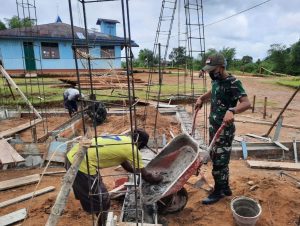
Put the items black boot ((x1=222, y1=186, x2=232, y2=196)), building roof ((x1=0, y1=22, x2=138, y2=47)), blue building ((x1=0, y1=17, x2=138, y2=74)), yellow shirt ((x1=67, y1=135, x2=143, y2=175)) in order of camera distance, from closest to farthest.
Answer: yellow shirt ((x1=67, y1=135, x2=143, y2=175)) → black boot ((x1=222, y1=186, x2=232, y2=196)) → building roof ((x1=0, y1=22, x2=138, y2=47)) → blue building ((x1=0, y1=17, x2=138, y2=74))

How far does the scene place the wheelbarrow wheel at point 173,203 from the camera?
3506mm

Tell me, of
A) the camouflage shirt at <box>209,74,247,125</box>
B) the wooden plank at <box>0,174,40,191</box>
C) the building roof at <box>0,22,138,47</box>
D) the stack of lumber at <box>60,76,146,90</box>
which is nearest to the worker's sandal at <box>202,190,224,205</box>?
the camouflage shirt at <box>209,74,247,125</box>

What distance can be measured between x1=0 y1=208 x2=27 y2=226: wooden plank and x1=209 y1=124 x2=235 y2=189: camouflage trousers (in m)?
2.63

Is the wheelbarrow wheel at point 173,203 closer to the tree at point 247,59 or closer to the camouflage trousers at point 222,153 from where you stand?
the camouflage trousers at point 222,153

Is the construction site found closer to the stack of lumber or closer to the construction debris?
the construction debris

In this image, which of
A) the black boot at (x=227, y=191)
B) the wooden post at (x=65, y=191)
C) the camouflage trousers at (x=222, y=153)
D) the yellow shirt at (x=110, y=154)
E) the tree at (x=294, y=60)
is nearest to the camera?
the wooden post at (x=65, y=191)

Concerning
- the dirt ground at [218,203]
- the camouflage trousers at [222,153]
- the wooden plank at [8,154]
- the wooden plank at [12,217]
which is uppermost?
the camouflage trousers at [222,153]

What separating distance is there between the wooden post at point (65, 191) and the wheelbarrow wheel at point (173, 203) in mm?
1709

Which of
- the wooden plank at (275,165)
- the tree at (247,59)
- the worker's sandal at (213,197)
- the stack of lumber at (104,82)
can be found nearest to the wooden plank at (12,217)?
the worker's sandal at (213,197)

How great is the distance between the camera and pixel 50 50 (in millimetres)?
22734

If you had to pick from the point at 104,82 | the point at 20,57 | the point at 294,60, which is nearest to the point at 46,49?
the point at 20,57

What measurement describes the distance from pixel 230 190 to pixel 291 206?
816 millimetres

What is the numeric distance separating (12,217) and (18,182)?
120cm

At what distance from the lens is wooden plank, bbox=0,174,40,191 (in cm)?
464
